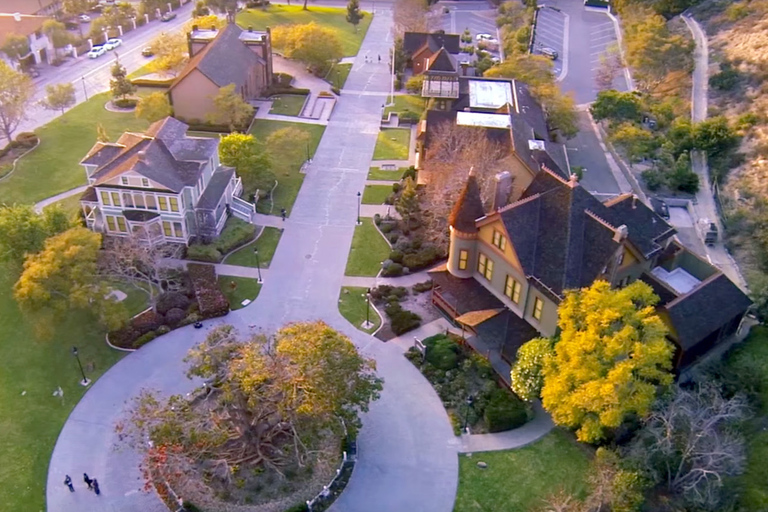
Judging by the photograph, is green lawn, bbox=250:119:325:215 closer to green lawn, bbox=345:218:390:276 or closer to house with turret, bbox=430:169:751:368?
green lawn, bbox=345:218:390:276

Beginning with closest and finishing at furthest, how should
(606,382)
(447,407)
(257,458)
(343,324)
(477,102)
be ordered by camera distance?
(606,382)
(257,458)
(447,407)
(343,324)
(477,102)

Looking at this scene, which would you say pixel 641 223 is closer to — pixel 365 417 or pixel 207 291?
pixel 365 417

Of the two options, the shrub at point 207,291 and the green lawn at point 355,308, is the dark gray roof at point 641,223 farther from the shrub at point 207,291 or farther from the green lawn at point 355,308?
the shrub at point 207,291

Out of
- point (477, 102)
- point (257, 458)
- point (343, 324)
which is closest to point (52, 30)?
point (477, 102)

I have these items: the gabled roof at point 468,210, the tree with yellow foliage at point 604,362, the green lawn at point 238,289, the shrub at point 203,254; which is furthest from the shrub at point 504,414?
the shrub at point 203,254

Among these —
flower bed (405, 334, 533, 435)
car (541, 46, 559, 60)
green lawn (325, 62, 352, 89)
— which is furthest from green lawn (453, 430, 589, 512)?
car (541, 46, 559, 60)

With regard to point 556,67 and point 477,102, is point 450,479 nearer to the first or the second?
point 477,102

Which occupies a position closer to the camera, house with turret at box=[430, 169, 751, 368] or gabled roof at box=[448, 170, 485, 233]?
house with turret at box=[430, 169, 751, 368]
